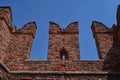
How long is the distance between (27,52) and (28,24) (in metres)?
1.33

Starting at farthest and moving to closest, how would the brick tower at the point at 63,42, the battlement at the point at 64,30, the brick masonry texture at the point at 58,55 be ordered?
1. the battlement at the point at 64,30
2. the brick tower at the point at 63,42
3. the brick masonry texture at the point at 58,55

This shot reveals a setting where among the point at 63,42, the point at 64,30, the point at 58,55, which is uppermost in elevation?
the point at 64,30

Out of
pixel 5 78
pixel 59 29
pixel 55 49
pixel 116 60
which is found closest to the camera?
pixel 5 78

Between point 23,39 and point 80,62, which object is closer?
point 80,62

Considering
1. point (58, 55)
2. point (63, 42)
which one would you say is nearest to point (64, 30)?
point (63, 42)

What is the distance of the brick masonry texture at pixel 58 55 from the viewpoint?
5203 mm

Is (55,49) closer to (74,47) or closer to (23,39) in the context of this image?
(74,47)

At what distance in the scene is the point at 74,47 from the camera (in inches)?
235

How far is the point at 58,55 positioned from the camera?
18.8 ft

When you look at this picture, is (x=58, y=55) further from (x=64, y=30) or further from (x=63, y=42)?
(x=64, y=30)

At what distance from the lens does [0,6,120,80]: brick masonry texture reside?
520 centimetres

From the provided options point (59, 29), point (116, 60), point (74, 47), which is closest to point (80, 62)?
point (74, 47)

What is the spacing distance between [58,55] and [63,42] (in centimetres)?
59

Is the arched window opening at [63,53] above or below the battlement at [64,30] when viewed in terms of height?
below
